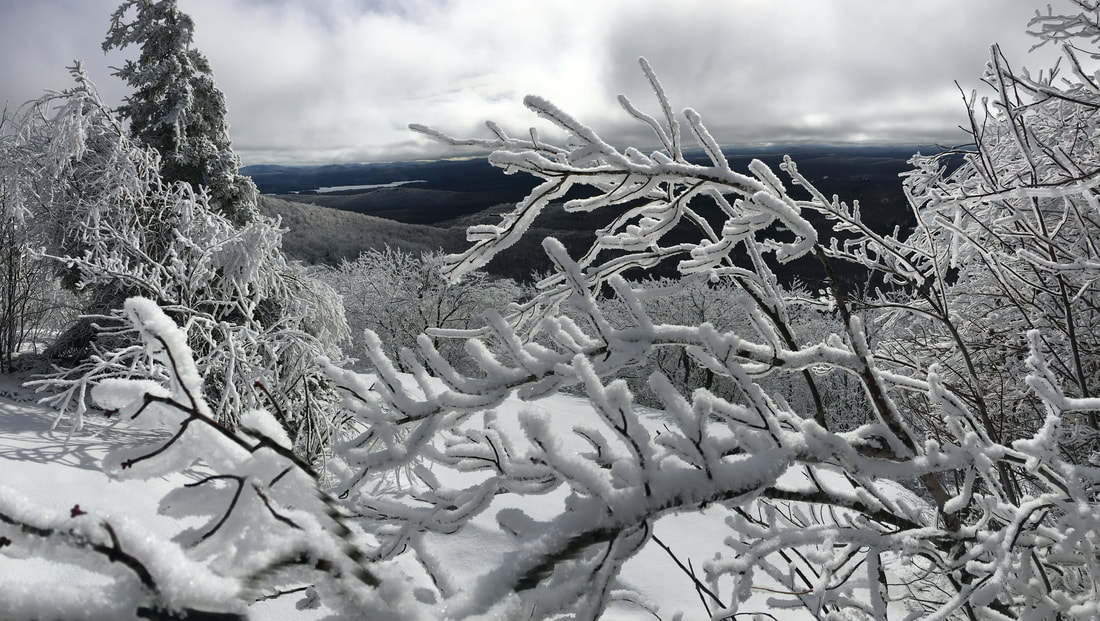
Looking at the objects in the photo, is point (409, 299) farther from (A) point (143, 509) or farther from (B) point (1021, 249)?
(B) point (1021, 249)

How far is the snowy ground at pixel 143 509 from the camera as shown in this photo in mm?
4809

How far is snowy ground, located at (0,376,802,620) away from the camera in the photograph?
189 inches

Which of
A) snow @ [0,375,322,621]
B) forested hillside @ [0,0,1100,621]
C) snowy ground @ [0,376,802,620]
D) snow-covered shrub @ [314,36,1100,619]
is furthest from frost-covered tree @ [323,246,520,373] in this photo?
snow-covered shrub @ [314,36,1100,619]

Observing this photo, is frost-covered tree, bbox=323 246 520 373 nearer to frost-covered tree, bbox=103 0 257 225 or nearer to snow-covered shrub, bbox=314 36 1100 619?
frost-covered tree, bbox=103 0 257 225

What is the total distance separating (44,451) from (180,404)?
7274mm

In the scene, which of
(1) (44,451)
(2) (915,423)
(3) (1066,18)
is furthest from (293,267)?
(3) (1066,18)

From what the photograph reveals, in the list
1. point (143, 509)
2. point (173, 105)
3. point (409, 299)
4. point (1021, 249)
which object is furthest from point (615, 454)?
point (409, 299)

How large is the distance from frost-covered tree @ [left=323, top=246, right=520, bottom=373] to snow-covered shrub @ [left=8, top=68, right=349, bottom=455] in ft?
52.3

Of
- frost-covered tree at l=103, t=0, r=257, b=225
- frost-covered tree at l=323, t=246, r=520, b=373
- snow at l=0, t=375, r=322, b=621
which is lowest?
frost-covered tree at l=323, t=246, r=520, b=373

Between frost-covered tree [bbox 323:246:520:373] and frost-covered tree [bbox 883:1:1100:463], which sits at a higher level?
frost-covered tree [bbox 883:1:1100:463]

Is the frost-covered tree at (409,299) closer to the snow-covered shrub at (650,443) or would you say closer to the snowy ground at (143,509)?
the snowy ground at (143,509)

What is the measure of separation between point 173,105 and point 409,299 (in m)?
15.8

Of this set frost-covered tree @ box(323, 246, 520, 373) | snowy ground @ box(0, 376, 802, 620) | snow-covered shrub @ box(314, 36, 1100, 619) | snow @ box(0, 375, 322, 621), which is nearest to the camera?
snow @ box(0, 375, 322, 621)

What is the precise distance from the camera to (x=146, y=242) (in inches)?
328
